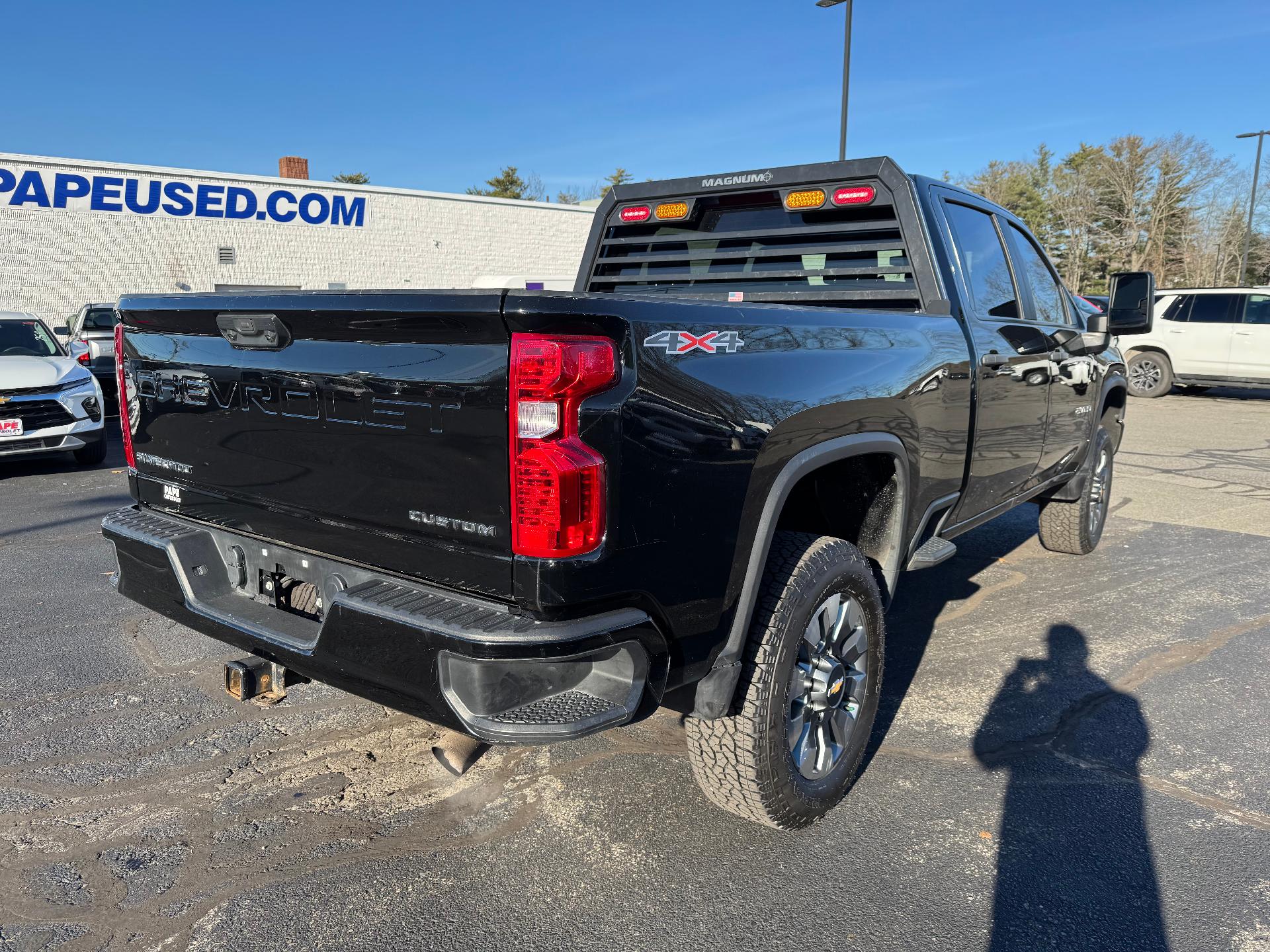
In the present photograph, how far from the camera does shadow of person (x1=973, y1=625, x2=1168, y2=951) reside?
95.3 inches

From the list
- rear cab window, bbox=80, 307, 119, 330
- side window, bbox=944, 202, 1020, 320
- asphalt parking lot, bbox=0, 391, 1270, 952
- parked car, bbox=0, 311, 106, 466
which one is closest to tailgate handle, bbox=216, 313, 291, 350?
asphalt parking lot, bbox=0, 391, 1270, 952

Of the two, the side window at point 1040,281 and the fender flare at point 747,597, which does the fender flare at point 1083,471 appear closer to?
the side window at point 1040,281

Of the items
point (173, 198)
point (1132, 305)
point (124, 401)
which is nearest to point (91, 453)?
point (124, 401)

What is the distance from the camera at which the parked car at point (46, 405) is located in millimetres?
8109

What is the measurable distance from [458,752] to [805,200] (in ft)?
8.58

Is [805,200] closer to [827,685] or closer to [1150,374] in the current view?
[827,685]

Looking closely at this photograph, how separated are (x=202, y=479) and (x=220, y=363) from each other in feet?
1.32

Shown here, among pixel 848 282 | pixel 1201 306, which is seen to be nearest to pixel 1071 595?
pixel 848 282

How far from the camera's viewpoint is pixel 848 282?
390 cm

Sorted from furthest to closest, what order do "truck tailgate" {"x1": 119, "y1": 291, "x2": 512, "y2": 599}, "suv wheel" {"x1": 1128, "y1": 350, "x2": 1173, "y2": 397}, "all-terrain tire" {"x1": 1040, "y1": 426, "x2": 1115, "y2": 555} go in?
"suv wheel" {"x1": 1128, "y1": 350, "x2": 1173, "y2": 397} < "all-terrain tire" {"x1": 1040, "y1": 426, "x2": 1115, "y2": 555} < "truck tailgate" {"x1": 119, "y1": 291, "x2": 512, "y2": 599}

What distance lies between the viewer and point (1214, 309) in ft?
52.1

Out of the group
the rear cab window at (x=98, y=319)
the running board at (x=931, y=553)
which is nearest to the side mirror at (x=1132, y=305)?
the running board at (x=931, y=553)

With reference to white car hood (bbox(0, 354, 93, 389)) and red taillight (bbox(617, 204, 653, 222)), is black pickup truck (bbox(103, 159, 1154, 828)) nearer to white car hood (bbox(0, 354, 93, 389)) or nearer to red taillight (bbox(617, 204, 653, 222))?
red taillight (bbox(617, 204, 653, 222))

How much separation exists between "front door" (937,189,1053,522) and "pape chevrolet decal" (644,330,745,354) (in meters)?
1.64
